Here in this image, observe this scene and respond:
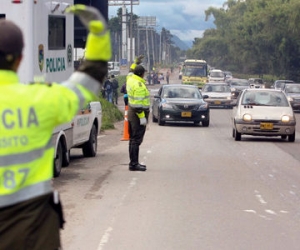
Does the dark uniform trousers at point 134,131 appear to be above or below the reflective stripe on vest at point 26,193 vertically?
below

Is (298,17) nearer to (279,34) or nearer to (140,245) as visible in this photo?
(279,34)

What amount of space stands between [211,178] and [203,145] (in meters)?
7.03

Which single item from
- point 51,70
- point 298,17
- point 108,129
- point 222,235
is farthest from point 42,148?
point 298,17

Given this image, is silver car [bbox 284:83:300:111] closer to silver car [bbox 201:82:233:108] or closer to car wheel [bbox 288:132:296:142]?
silver car [bbox 201:82:233:108]

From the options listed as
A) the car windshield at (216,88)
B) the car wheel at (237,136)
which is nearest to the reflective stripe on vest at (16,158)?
the car wheel at (237,136)

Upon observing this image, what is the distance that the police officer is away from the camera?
45.4 ft

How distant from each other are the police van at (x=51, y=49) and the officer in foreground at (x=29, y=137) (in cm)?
730

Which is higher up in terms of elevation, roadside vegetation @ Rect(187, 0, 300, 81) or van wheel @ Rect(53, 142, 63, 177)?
roadside vegetation @ Rect(187, 0, 300, 81)

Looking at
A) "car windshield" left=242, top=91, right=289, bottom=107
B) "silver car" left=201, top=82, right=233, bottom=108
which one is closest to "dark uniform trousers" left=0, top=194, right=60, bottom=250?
"car windshield" left=242, top=91, right=289, bottom=107

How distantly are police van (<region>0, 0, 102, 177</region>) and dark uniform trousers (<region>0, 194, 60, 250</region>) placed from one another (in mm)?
7377

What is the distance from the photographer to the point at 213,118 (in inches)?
1346

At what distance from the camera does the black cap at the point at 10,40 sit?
12.2 ft

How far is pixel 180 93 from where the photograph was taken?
29266 mm

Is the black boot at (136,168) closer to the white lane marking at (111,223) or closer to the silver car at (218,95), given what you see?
the white lane marking at (111,223)
